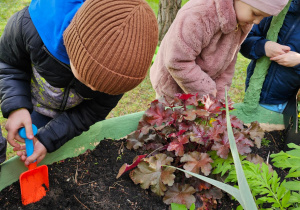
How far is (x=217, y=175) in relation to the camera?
50.1 inches

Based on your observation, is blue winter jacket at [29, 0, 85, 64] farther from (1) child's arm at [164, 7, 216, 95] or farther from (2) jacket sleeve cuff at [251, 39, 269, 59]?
(2) jacket sleeve cuff at [251, 39, 269, 59]

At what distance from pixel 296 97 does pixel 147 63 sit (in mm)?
1303

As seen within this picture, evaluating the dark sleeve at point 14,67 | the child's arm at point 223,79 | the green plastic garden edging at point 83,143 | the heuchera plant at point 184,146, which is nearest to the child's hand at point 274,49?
the child's arm at point 223,79

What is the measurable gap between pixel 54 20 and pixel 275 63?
1.51 m

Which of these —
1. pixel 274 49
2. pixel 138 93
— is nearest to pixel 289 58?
pixel 274 49

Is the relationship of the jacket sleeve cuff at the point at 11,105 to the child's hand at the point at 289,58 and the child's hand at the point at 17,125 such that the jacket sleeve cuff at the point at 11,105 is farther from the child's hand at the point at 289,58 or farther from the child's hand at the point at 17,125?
the child's hand at the point at 289,58

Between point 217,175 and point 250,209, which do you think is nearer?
point 250,209

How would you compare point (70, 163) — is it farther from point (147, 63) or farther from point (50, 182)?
point (147, 63)

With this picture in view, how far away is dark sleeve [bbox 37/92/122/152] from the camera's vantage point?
1317 mm

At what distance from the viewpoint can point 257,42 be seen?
74.7 inches

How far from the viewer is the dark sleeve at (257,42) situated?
1.87 metres

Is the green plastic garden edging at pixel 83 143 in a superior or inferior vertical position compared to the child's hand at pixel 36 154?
inferior

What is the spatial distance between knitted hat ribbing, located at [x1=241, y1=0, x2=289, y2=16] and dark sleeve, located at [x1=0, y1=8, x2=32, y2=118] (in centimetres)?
108

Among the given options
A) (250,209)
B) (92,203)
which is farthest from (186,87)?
(250,209)
